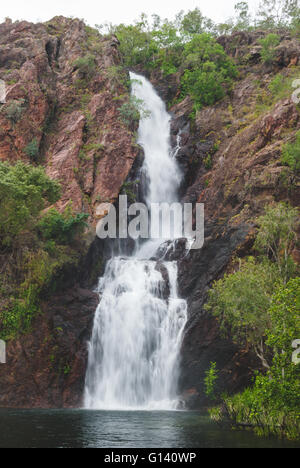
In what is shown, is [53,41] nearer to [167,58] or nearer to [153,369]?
[167,58]

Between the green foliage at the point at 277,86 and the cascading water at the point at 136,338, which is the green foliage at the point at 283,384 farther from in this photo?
the green foliage at the point at 277,86

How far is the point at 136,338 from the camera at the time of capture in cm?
2673

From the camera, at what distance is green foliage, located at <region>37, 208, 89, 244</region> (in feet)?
97.9

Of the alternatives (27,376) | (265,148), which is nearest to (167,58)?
(265,148)

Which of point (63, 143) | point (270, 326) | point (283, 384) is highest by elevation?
point (63, 143)

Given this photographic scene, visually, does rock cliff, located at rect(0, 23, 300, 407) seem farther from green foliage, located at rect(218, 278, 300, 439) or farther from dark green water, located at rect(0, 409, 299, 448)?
green foliage, located at rect(218, 278, 300, 439)

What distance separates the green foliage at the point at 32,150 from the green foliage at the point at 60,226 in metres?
9.83

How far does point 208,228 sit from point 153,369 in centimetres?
1217

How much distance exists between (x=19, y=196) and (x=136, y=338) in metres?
12.6

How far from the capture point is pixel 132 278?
30.4 m

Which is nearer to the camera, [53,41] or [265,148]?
[265,148]

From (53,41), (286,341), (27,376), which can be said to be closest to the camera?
(286,341)

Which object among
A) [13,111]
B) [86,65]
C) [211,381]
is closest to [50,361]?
[211,381]

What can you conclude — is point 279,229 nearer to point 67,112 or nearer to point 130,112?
point 130,112
